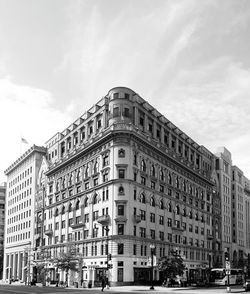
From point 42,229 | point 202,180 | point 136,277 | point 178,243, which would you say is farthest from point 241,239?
point 136,277

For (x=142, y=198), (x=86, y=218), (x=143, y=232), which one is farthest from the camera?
(x=86, y=218)

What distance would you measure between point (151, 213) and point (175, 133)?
2481 cm

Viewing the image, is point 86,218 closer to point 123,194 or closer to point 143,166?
point 123,194

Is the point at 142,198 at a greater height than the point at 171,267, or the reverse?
the point at 142,198

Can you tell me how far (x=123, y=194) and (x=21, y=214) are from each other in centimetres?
6280

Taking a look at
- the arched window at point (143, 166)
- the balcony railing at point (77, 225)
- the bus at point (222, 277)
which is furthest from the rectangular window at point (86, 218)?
the bus at point (222, 277)

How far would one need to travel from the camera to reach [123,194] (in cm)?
8288

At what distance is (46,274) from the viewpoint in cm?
9969

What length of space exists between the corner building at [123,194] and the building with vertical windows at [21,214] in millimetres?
8615

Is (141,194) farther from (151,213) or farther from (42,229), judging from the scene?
(42,229)

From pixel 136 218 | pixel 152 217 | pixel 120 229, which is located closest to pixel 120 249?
pixel 120 229

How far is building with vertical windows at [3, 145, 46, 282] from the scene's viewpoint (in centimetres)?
12444

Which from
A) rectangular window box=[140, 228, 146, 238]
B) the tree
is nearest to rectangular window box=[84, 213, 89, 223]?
rectangular window box=[140, 228, 146, 238]

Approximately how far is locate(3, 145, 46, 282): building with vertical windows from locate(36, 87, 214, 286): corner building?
28.3ft
